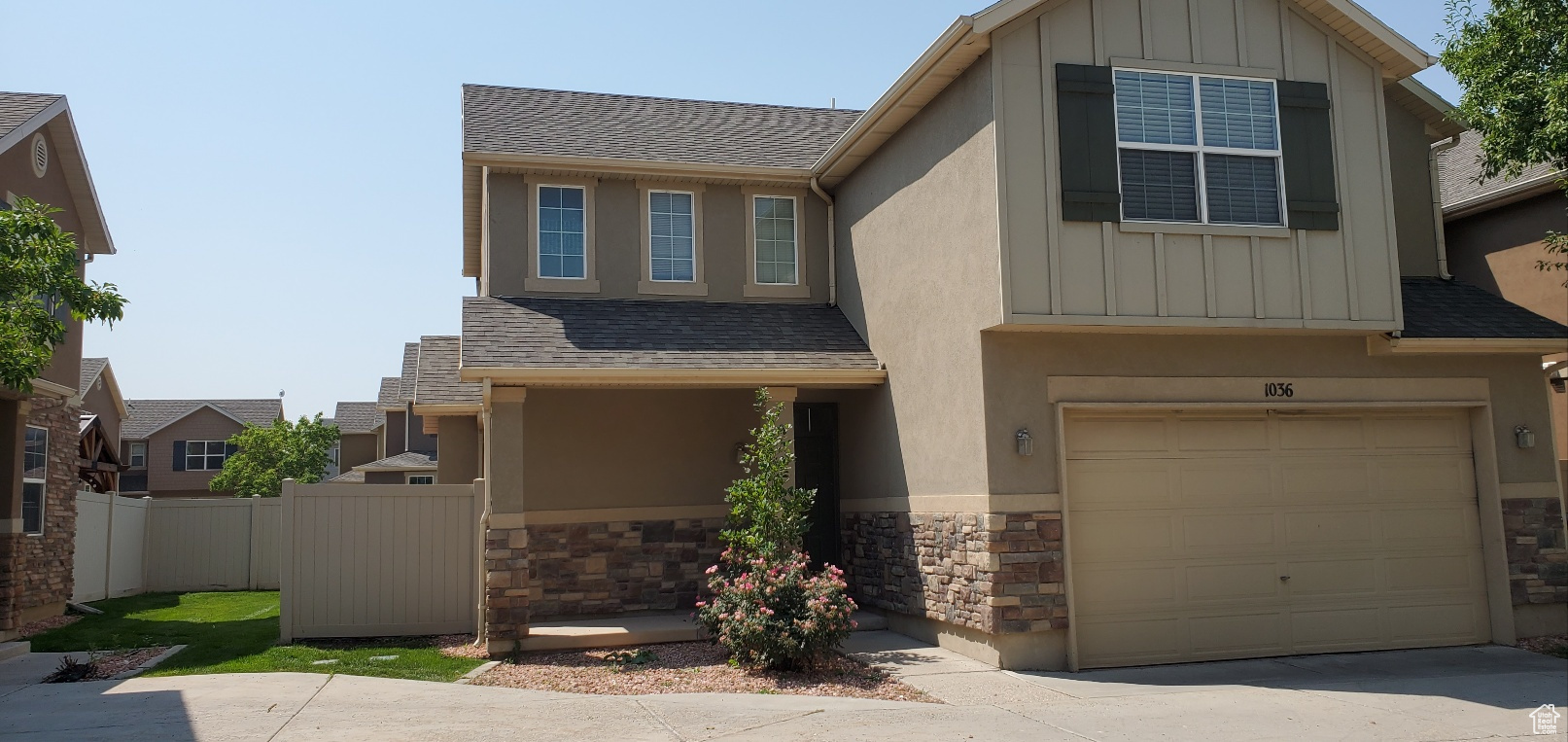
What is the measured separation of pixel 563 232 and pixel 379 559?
4364 millimetres

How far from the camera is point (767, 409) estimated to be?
41.8ft

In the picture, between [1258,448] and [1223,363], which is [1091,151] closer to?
[1223,363]

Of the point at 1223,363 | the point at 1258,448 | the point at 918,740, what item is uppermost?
the point at 1223,363

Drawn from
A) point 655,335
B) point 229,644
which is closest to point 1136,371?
point 655,335

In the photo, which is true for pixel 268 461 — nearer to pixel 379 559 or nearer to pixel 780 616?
pixel 379 559

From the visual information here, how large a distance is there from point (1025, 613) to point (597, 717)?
391 cm

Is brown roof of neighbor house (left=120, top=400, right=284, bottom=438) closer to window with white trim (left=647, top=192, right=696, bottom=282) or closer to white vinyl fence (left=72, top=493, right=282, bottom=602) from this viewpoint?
white vinyl fence (left=72, top=493, right=282, bottom=602)

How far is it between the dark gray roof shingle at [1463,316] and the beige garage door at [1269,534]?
0.88 metres

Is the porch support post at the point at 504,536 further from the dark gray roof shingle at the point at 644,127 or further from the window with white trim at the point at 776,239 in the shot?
→ the window with white trim at the point at 776,239

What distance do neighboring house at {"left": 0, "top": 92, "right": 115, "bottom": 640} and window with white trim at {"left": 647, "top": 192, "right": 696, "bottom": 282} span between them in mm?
6698

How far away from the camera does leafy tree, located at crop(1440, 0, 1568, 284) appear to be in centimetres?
1074

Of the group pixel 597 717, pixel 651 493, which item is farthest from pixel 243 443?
pixel 597 717

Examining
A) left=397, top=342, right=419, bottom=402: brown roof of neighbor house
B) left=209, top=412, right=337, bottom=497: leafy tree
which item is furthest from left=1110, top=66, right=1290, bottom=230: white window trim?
left=209, top=412, right=337, bottom=497: leafy tree

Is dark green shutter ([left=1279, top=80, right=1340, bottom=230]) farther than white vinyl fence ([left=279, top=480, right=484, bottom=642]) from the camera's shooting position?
No
